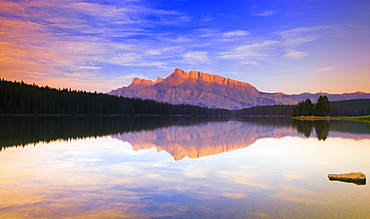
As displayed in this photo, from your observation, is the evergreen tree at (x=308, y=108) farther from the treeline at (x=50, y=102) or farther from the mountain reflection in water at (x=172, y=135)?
the treeline at (x=50, y=102)

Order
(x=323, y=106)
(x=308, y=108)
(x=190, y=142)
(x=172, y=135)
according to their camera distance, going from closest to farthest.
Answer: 1. (x=190, y=142)
2. (x=172, y=135)
3. (x=323, y=106)
4. (x=308, y=108)

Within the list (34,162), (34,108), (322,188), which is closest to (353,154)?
(322,188)

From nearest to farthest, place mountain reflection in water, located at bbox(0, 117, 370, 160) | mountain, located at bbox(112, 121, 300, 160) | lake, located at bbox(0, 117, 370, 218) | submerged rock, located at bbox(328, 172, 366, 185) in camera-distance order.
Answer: lake, located at bbox(0, 117, 370, 218) < submerged rock, located at bbox(328, 172, 366, 185) < mountain, located at bbox(112, 121, 300, 160) < mountain reflection in water, located at bbox(0, 117, 370, 160)

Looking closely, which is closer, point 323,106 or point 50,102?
point 50,102

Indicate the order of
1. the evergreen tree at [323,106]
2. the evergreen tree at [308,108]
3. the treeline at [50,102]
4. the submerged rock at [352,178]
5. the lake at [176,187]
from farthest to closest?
1. the evergreen tree at [308,108]
2. the evergreen tree at [323,106]
3. the treeline at [50,102]
4. the submerged rock at [352,178]
5. the lake at [176,187]

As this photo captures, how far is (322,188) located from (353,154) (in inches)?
573

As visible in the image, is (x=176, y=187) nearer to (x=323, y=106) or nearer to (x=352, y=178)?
(x=352, y=178)

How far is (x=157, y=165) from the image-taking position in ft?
63.4

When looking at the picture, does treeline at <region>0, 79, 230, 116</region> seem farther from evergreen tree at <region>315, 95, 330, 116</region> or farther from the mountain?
evergreen tree at <region>315, 95, 330, 116</region>

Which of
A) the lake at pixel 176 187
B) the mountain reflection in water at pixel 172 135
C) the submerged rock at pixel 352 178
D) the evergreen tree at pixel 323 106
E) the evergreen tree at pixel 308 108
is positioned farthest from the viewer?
the evergreen tree at pixel 308 108

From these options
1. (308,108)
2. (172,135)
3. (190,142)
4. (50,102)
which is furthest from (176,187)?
(308,108)

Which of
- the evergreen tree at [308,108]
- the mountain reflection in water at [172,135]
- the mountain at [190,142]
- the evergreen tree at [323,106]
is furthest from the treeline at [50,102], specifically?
the evergreen tree at [323,106]

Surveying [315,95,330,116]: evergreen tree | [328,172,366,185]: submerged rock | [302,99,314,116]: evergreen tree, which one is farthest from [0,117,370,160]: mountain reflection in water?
[302,99,314,116]: evergreen tree

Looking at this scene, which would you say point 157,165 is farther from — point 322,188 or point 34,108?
point 34,108
